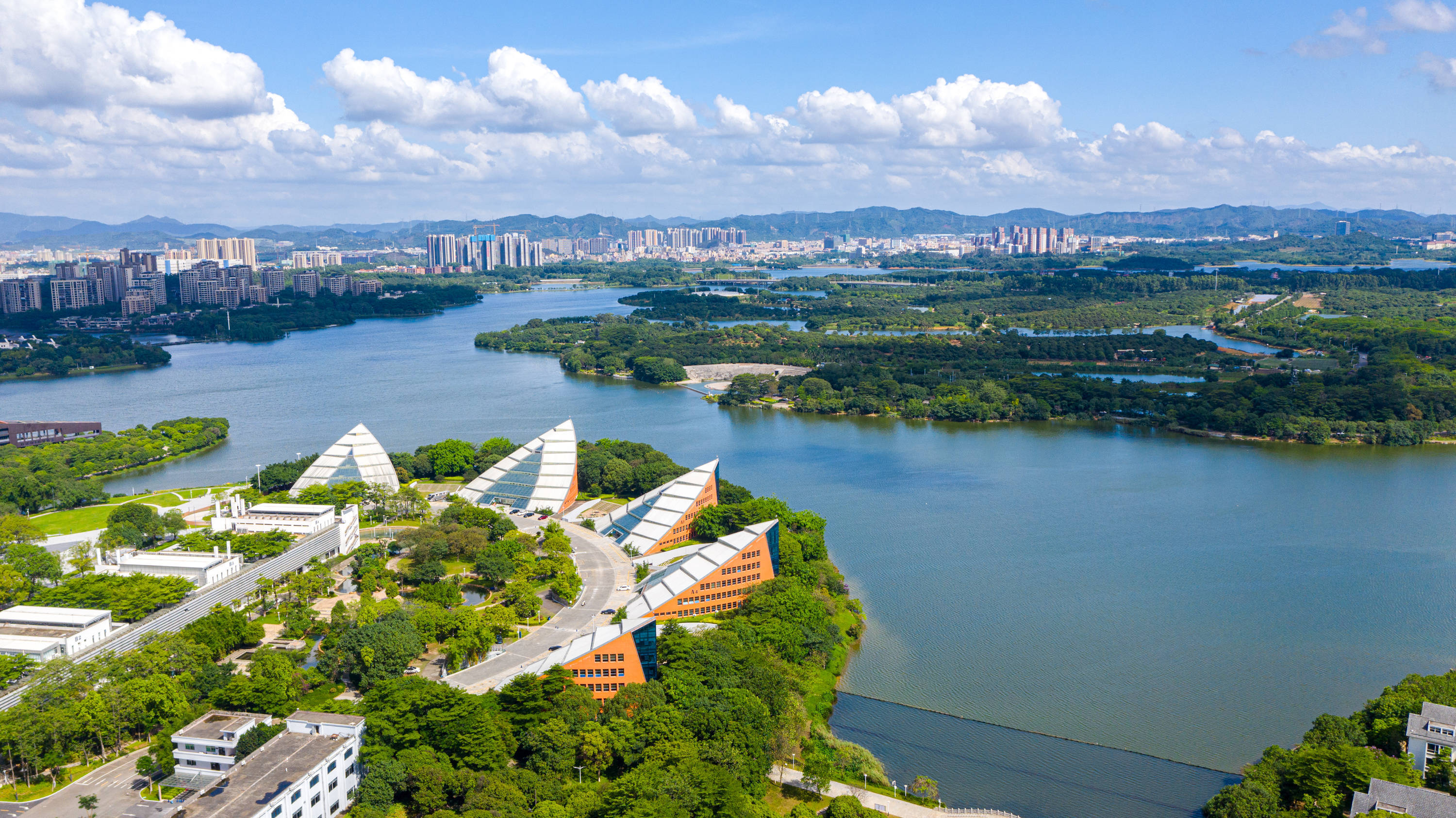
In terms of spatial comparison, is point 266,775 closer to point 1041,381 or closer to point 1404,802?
point 1404,802

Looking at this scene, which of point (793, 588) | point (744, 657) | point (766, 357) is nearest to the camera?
point (744, 657)

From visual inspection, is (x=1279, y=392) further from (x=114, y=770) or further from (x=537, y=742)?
(x=114, y=770)

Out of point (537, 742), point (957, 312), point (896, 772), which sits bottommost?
point (896, 772)

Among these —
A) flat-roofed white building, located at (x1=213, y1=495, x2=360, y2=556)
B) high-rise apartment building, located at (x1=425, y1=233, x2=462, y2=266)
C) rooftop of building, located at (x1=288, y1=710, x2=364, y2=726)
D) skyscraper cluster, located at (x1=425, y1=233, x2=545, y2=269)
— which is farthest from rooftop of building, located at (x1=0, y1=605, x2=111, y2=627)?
high-rise apartment building, located at (x1=425, y1=233, x2=462, y2=266)

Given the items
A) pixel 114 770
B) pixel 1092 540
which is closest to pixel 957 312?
pixel 1092 540

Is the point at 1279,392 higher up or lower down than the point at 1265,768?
higher up

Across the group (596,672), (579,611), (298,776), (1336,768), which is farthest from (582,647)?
(1336,768)
